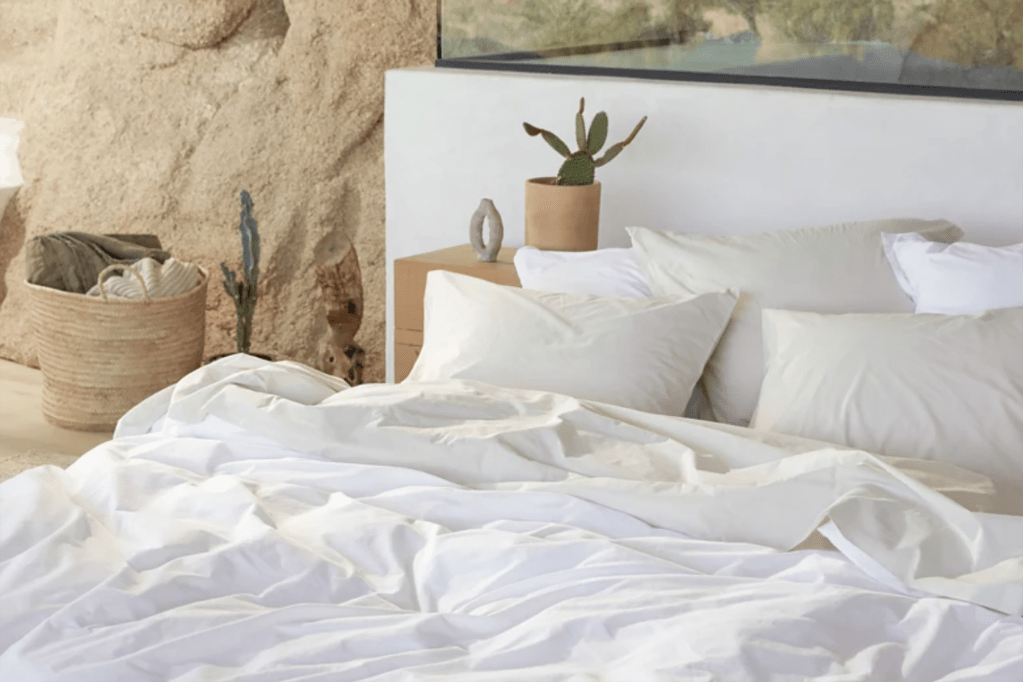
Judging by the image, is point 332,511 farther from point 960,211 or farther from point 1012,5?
point 1012,5

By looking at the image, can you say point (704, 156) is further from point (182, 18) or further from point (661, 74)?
point (182, 18)

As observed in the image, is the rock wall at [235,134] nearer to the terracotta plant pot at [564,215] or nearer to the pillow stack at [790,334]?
the terracotta plant pot at [564,215]

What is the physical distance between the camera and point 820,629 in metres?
1.66

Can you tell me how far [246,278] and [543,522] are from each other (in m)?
2.36

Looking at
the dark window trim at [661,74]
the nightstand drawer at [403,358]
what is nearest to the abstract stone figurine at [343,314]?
the nightstand drawer at [403,358]

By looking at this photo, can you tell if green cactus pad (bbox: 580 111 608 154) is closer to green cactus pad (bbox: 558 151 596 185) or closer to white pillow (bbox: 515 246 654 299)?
green cactus pad (bbox: 558 151 596 185)

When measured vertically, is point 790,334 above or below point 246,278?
above

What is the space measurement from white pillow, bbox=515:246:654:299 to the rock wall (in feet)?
4.10

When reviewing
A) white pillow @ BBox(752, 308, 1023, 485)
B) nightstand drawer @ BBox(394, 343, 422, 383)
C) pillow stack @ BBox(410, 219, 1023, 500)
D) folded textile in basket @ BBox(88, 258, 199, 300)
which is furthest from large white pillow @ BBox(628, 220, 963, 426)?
→ folded textile in basket @ BBox(88, 258, 199, 300)

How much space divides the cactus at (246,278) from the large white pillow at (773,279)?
1.69 m

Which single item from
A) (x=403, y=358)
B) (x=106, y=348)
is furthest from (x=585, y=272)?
(x=106, y=348)

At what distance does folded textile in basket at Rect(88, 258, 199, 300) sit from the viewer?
13.0 feet

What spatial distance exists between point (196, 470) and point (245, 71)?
2.61 metres

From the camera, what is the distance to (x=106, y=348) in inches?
157
